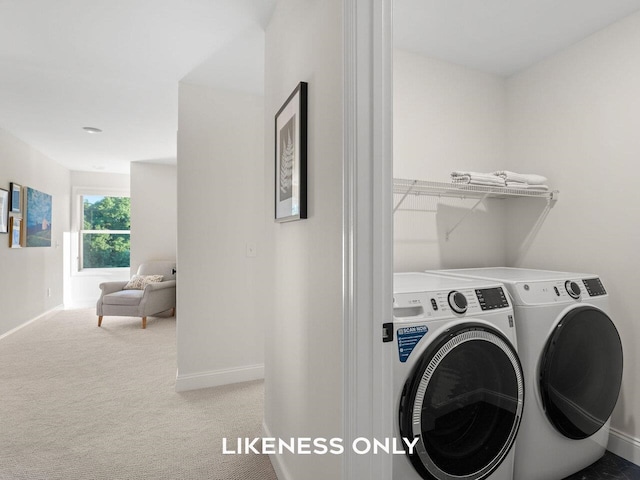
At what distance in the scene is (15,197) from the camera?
4.36 meters

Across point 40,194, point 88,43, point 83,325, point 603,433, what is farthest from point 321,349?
point 40,194

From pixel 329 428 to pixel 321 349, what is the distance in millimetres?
247

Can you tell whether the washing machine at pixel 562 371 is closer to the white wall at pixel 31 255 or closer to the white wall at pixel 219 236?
the white wall at pixel 219 236

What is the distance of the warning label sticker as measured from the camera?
1284 mm

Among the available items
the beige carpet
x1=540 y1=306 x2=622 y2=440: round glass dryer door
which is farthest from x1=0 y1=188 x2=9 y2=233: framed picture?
x1=540 y1=306 x2=622 y2=440: round glass dryer door

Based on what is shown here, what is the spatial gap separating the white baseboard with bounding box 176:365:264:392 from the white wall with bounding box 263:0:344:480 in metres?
1.08

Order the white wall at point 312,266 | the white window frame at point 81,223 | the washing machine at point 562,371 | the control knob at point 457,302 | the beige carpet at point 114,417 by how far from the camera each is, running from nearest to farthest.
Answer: the white wall at point 312,266
the control knob at point 457,302
the washing machine at point 562,371
the beige carpet at point 114,417
the white window frame at point 81,223

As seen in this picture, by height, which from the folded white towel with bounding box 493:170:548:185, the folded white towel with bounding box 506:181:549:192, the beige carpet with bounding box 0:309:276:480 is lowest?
the beige carpet with bounding box 0:309:276:480

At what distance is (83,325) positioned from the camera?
472 centimetres

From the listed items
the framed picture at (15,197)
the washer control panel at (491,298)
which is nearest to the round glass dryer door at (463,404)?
the washer control panel at (491,298)

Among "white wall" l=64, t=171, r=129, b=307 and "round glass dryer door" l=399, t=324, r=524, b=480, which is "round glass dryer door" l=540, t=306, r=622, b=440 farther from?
"white wall" l=64, t=171, r=129, b=307

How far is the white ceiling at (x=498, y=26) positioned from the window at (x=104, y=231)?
5839 millimetres

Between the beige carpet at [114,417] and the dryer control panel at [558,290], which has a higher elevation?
the dryer control panel at [558,290]

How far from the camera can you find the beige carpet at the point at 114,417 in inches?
71.8
